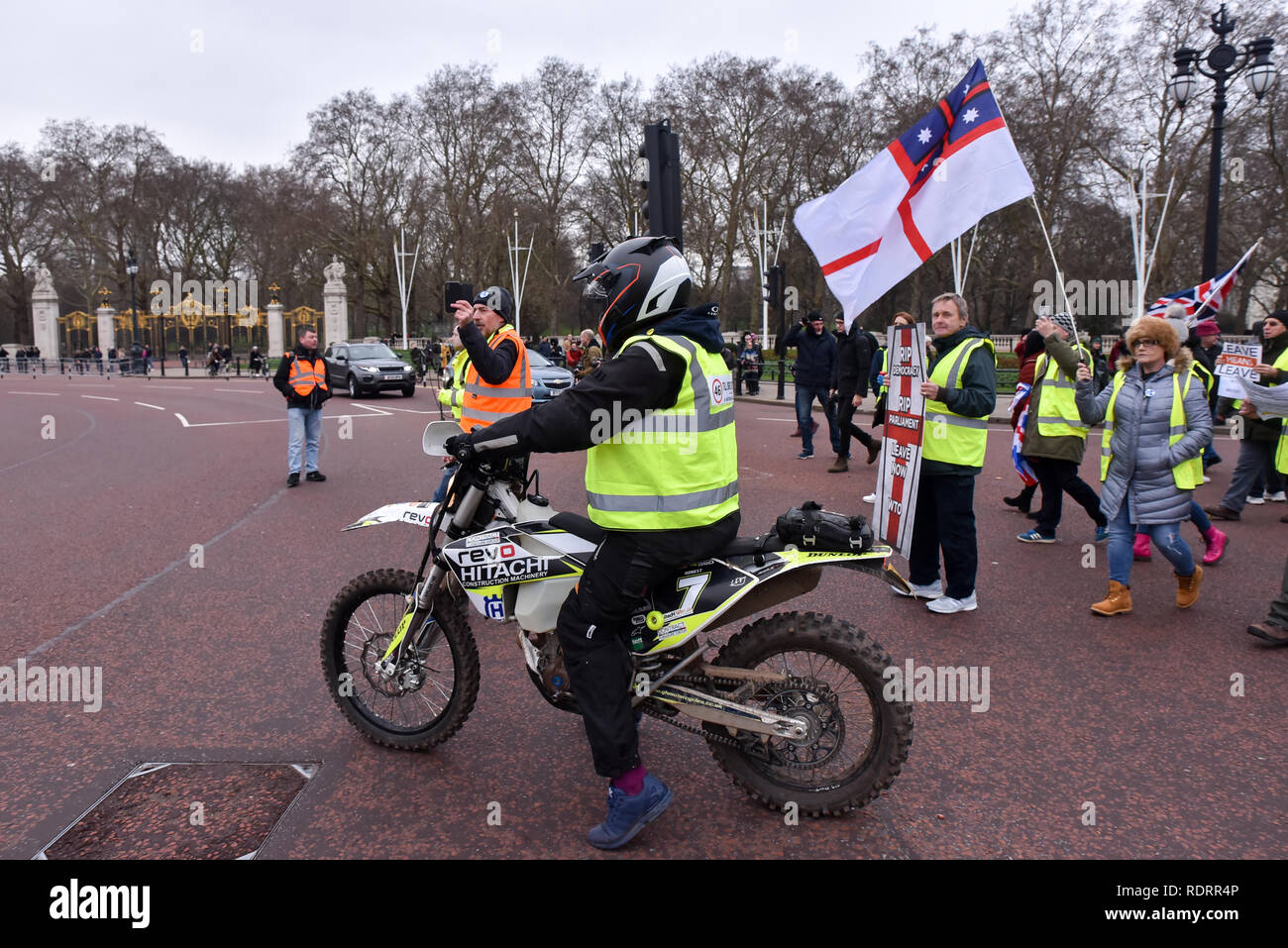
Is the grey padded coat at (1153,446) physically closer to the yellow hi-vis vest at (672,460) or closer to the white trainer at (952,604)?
the white trainer at (952,604)

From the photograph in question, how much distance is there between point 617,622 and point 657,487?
0.47 meters

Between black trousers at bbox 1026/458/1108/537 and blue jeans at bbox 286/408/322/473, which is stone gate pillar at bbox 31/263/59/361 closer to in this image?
blue jeans at bbox 286/408/322/473

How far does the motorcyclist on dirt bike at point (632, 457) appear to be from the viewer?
2697 millimetres

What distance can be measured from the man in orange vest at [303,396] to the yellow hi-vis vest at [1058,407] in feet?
22.5

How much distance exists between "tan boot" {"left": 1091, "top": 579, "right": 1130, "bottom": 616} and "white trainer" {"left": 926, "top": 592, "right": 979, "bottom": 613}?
0.69 meters

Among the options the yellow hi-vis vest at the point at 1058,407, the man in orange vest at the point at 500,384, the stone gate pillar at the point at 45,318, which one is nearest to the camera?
the man in orange vest at the point at 500,384

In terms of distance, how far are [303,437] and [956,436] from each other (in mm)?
7258

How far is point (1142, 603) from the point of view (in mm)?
5531

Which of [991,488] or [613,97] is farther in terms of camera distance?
[613,97]

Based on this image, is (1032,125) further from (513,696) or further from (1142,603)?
(513,696)

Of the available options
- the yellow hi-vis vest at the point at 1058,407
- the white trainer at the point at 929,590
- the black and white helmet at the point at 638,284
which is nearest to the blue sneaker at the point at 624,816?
the black and white helmet at the point at 638,284

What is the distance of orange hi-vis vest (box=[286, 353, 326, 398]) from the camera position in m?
9.66
